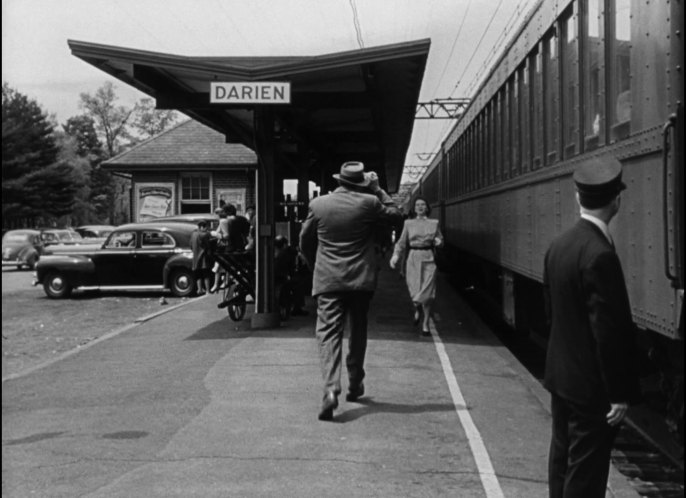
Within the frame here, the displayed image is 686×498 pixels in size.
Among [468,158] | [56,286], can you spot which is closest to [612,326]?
[468,158]

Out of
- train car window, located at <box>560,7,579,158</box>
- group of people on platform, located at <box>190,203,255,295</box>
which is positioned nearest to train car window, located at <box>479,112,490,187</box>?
group of people on platform, located at <box>190,203,255,295</box>

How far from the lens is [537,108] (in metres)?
9.38

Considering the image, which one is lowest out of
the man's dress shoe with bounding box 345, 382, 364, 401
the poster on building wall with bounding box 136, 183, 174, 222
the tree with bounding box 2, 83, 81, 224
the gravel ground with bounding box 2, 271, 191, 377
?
the gravel ground with bounding box 2, 271, 191, 377

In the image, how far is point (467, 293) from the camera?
21.0 metres

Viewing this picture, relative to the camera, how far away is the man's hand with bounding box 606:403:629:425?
3768mm

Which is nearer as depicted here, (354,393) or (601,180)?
(601,180)

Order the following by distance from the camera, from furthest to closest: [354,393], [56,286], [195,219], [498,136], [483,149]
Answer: [195,219]
[56,286]
[483,149]
[498,136]
[354,393]

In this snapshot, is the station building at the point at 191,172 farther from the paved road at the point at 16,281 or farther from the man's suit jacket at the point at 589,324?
the man's suit jacket at the point at 589,324

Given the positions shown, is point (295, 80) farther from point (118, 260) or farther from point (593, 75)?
point (118, 260)

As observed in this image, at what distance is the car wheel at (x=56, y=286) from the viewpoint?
22.1m

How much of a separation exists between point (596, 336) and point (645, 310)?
145 centimetres

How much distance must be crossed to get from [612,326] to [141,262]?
1868 centimetres

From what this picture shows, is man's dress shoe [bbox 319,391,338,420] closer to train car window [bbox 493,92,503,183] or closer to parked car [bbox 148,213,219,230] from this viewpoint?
train car window [bbox 493,92,503,183]

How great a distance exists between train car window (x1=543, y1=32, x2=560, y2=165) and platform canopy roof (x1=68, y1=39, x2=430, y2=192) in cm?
265
